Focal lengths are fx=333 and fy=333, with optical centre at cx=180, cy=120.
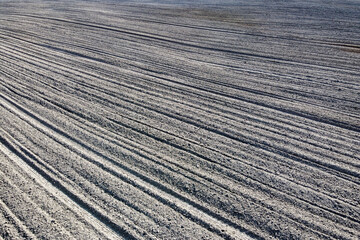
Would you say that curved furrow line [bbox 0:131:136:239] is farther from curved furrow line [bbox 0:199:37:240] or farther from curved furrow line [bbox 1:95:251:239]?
curved furrow line [bbox 0:199:37:240]

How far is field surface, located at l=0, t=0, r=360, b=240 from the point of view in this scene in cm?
336

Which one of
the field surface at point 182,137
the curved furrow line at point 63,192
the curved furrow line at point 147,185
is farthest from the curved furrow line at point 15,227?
the curved furrow line at point 147,185

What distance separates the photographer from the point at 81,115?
17.5ft

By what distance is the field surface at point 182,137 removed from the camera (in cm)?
336

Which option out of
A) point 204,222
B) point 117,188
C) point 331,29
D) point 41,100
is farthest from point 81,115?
point 331,29

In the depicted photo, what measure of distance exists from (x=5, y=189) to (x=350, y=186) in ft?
12.8

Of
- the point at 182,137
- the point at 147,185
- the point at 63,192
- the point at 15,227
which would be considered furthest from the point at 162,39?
the point at 15,227

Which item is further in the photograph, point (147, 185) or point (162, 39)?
point (162, 39)

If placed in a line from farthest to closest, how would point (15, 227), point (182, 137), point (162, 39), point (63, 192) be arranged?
point (162, 39)
point (182, 137)
point (63, 192)
point (15, 227)

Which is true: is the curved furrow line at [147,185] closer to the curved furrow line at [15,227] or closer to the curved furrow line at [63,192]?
the curved furrow line at [63,192]

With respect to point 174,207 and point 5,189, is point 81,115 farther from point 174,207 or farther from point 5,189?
point 174,207

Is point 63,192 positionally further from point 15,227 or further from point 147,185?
point 147,185

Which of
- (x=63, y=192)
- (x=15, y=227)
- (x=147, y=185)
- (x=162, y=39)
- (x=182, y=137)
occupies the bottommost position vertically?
(x=15, y=227)

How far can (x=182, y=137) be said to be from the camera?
4723 mm
